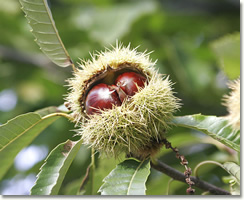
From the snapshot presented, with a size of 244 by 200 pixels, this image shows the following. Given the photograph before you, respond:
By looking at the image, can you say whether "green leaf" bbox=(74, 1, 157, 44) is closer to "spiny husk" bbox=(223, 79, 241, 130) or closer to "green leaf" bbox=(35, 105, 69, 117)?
"green leaf" bbox=(35, 105, 69, 117)

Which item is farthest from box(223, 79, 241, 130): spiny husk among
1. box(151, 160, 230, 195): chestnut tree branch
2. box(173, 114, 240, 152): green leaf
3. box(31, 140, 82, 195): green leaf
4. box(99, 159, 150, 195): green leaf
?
box(31, 140, 82, 195): green leaf

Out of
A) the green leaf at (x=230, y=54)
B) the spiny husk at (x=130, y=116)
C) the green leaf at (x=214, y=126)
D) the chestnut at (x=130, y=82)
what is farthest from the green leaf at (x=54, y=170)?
the green leaf at (x=230, y=54)

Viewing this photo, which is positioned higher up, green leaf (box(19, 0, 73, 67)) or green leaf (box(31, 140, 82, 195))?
green leaf (box(19, 0, 73, 67))

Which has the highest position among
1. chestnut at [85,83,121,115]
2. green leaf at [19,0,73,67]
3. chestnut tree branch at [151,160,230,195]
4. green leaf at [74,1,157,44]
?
green leaf at [74,1,157,44]

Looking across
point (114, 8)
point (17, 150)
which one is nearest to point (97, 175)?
point (17, 150)

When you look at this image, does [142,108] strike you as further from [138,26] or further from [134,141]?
[138,26]

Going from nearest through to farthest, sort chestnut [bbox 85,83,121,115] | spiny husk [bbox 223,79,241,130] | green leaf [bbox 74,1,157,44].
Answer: chestnut [bbox 85,83,121,115]
spiny husk [bbox 223,79,241,130]
green leaf [bbox 74,1,157,44]

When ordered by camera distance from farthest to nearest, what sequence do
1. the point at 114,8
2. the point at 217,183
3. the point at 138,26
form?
1. the point at 114,8
2. the point at 138,26
3. the point at 217,183
